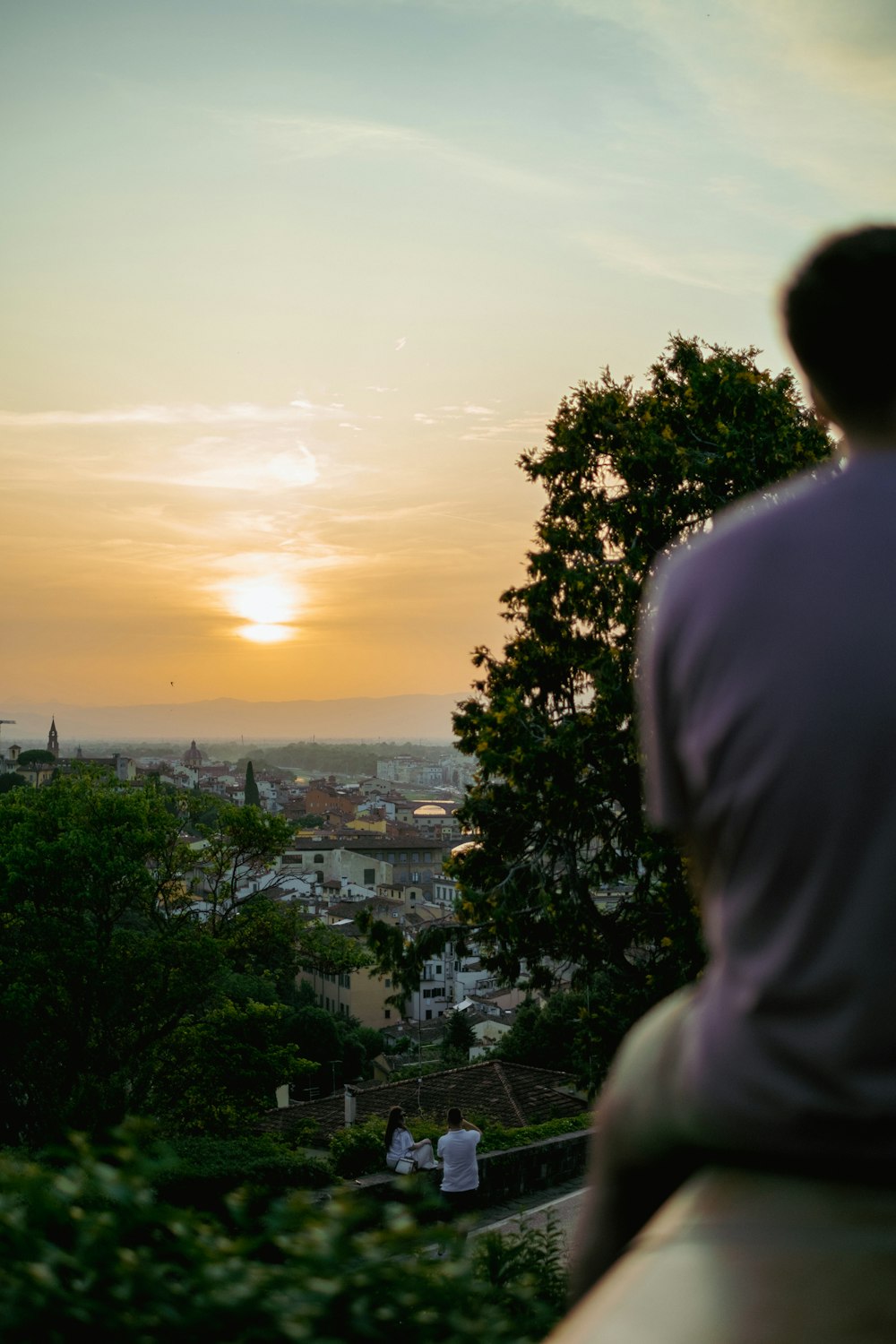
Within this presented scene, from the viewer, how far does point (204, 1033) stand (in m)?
26.4

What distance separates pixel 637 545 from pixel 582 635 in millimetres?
1108

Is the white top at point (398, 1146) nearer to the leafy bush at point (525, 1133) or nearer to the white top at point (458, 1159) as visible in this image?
the white top at point (458, 1159)

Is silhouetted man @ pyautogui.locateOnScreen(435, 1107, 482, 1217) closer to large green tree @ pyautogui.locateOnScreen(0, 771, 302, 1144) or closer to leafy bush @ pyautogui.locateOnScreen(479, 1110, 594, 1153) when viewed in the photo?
leafy bush @ pyautogui.locateOnScreen(479, 1110, 594, 1153)

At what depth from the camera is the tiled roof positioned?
84.9ft

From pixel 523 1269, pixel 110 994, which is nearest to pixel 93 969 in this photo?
pixel 110 994

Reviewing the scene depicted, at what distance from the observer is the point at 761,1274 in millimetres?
1124

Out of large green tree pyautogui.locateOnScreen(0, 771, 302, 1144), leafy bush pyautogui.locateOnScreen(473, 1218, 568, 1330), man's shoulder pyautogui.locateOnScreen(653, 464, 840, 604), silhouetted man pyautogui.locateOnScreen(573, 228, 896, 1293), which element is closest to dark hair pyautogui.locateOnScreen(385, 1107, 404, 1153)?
leafy bush pyautogui.locateOnScreen(473, 1218, 568, 1330)

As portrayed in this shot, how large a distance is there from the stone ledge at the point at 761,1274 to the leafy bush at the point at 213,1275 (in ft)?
4.06

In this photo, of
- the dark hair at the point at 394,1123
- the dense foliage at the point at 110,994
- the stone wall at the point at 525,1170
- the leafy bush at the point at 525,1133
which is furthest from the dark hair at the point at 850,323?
the dense foliage at the point at 110,994

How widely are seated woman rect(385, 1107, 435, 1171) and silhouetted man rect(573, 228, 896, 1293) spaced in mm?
11678

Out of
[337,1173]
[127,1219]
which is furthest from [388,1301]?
[337,1173]

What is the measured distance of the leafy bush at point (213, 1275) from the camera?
7.50 ft

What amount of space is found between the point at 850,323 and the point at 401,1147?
12420mm

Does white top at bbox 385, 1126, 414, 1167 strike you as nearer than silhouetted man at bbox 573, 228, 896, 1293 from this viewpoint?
No
